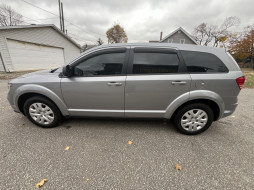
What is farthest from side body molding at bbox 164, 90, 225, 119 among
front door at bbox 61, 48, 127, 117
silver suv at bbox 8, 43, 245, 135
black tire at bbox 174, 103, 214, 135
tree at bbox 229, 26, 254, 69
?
tree at bbox 229, 26, 254, 69

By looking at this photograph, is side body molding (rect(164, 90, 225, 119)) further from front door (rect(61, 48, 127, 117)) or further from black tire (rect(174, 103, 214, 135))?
front door (rect(61, 48, 127, 117))

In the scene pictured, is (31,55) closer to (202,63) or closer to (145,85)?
(145,85)

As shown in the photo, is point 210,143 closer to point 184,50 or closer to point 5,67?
point 184,50

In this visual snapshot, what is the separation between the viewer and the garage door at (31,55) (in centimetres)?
934

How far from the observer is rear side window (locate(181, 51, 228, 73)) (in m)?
2.13

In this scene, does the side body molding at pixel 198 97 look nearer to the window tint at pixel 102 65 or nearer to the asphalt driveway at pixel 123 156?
the asphalt driveway at pixel 123 156

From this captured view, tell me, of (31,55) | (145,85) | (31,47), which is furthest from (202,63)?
(31,47)

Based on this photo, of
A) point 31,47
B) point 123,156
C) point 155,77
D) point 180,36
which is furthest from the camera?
point 180,36

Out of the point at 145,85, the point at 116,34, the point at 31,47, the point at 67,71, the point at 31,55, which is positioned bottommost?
the point at 145,85

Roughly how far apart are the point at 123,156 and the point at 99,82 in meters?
1.34

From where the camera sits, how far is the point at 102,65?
2.25m

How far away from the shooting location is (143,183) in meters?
1.53

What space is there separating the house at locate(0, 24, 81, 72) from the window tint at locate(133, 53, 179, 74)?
11.7 m

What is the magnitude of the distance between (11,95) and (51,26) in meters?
13.0
